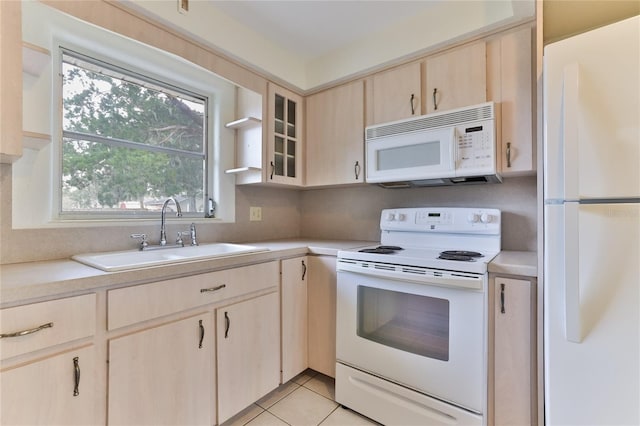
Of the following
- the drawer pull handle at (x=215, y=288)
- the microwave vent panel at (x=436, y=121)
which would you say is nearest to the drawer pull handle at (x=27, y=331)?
the drawer pull handle at (x=215, y=288)

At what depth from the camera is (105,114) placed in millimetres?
1683

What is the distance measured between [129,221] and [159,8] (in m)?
1.17

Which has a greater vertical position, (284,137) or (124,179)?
(284,137)

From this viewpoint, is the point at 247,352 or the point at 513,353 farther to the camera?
the point at 247,352

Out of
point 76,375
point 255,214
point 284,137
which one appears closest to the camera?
point 76,375

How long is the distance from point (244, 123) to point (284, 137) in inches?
12.7

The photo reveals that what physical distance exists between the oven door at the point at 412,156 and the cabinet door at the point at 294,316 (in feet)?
2.64

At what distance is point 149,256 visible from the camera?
1.63 meters

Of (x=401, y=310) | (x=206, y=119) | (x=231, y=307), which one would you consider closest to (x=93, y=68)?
(x=206, y=119)

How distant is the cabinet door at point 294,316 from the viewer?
1.81 m

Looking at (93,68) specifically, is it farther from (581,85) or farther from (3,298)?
(581,85)

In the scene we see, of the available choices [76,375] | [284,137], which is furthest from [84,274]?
[284,137]

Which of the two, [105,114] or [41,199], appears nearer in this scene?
[41,199]

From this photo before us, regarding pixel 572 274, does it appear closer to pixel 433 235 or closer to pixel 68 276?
pixel 433 235
